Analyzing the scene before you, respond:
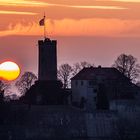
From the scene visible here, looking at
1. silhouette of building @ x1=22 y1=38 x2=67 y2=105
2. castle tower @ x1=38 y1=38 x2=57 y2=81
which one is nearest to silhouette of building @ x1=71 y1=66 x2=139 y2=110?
silhouette of building @ x1=22 y1=38 x2=67 y2=105

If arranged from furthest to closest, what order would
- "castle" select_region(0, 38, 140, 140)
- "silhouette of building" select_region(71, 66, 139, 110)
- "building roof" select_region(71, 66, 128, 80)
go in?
"building roof" select_region(71, 66, 128, 80) → "silhouette of building" select_region(71, 66, 139, 110) → "castle" select_region(0, 38, 140, 140)

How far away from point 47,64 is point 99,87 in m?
5.74

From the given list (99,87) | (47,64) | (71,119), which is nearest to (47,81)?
(47,64)

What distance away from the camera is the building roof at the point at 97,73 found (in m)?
136

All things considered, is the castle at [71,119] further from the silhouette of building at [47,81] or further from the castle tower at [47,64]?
the castle tower at [47,64]

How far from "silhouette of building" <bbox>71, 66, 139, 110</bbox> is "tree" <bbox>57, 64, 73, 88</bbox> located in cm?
349

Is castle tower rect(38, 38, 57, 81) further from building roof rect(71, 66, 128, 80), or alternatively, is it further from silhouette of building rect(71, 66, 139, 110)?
building roof rect(71, 66, 128, 80)

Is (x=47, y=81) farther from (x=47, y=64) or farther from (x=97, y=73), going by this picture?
(x=97, y=73)

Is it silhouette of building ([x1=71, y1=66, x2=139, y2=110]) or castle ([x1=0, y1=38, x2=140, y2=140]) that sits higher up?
silhouette of building ([x1=71, y1=66, x2=139, y2=110])

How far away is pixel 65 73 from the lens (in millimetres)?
146125

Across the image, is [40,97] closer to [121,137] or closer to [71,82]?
[71,82]

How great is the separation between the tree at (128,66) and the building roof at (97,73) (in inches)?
40.1

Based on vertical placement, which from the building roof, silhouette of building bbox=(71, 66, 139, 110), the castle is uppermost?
the building roof

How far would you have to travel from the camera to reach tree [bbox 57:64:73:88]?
144125mm
